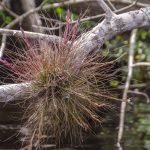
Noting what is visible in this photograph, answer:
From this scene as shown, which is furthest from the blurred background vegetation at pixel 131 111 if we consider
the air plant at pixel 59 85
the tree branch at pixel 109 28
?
the air plant at pixel 59 85

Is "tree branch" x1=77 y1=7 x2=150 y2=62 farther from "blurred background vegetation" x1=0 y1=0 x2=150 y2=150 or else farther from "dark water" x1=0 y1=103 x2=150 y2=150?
"dark water" x1=0 y1=103 x2=150 y2=150

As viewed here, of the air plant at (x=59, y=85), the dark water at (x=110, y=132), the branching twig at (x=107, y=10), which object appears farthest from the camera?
the dark water at (x=110, y=132)

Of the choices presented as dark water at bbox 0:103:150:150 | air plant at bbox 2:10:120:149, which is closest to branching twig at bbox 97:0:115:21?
air plant at bbox 2:10:120:149

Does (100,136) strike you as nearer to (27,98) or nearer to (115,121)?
(115,121)

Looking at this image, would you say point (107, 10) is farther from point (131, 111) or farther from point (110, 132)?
point (131, 111)

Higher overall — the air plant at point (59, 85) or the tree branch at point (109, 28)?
the tree branch at point (109, 28)

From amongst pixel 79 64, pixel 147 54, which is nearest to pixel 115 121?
pixel 147 54

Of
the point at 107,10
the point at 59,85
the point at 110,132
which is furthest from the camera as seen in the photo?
the point at 110,132

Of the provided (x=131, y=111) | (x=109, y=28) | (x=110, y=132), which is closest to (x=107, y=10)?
(x=109, y=28)

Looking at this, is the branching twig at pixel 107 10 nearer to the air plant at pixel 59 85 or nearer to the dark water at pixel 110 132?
the air plant at pixel 59 85
